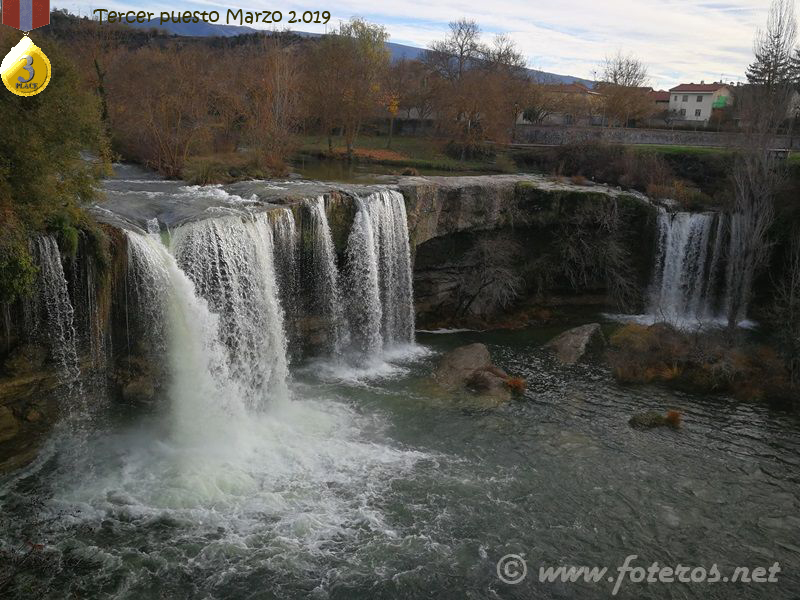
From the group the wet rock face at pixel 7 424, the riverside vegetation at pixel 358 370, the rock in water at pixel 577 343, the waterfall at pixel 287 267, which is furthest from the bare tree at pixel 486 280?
the wet rock face at pixel 7 424

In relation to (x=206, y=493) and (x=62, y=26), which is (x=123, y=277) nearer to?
(x=206, y=493)

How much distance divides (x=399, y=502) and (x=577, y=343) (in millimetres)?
9954

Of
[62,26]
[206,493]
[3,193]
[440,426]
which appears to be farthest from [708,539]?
[62,26]

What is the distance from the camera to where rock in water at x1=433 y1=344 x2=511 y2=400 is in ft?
53.8

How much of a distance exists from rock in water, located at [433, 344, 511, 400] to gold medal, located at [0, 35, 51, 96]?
1092 cm

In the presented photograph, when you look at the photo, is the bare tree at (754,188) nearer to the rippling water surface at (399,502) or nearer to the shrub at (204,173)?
the rippling water surface at (399,502)

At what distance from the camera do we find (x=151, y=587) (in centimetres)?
919

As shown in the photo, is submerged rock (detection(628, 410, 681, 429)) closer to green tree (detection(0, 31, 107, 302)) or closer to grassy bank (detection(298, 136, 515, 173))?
green tree (detection(0, 31, 107, 302))

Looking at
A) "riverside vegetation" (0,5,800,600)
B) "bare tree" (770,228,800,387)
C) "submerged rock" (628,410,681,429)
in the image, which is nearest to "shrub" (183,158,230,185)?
"riverside vegetation" (0,5,800,600)

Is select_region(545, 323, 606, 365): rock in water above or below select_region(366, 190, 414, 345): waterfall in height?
below

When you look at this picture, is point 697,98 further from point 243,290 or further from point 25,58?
point 25,58

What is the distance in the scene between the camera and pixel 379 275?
19.6 m

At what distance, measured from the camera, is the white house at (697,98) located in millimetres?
59438

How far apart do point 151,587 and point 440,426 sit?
6.95 m
